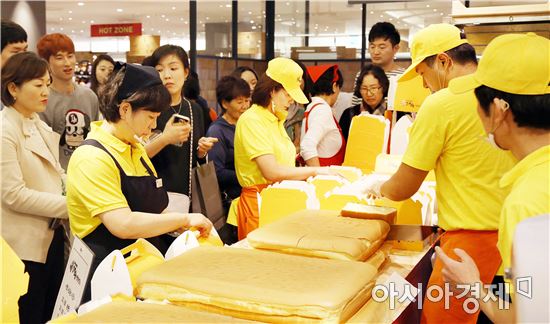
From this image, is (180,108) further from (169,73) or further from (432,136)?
(432,136)

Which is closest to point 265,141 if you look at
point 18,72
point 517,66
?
point 18,72

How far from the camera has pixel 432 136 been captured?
6.57ft

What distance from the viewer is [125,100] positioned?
2.10 m

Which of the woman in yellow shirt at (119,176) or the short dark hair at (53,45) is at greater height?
the short dark hair at (53,45)

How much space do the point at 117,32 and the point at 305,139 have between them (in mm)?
9370

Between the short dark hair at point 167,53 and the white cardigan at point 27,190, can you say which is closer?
the white cardigan at point 27,190

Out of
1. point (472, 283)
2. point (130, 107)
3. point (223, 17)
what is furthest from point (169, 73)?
point (223, 17)

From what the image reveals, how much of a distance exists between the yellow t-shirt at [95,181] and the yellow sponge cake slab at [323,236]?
1.90ft

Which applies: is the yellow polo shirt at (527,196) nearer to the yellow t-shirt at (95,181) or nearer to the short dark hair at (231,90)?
the yellow t-shirt at (95,181)

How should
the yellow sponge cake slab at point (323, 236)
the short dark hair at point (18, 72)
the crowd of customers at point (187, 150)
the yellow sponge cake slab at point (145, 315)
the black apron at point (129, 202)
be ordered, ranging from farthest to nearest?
1. the short dark hair at point (18, 72)
2. the black apron at point (129, 202)
3. the crowd of customers at point (187, 150)
4. the yellow sponge cake slab at point (323, 236)
5. the yellow sponge cake slab at point (145, 315)

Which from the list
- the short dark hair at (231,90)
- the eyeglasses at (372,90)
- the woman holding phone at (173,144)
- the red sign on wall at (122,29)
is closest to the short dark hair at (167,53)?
the woman holding phone at (173,144)

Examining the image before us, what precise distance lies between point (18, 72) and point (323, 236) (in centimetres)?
173

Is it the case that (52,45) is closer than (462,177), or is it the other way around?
(462,177)

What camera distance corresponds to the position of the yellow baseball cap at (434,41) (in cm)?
230
